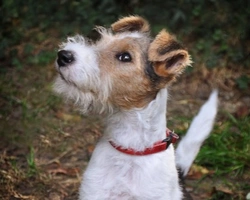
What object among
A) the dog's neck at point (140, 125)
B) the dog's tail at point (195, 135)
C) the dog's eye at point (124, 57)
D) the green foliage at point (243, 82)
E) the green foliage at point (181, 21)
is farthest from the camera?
the green foliage at point (181, 21)

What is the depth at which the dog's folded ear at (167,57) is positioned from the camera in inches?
157

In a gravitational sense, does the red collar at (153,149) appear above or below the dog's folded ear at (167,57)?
below

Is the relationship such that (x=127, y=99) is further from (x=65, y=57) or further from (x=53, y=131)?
(x=53, y=131)

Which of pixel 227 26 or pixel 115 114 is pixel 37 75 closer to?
pixel 227 26

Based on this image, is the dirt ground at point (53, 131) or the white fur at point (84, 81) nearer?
the white fur at point (84, 81)

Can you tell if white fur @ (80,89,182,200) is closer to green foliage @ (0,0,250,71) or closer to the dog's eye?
the dog's eye

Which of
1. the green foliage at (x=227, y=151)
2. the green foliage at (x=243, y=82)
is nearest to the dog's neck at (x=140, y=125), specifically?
the green foliage at (x=227, y=151)

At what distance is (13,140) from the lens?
6.26 metres

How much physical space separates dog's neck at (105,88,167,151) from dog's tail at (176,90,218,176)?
0.61 meters

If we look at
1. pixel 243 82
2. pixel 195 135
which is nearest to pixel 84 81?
pixel 195 135

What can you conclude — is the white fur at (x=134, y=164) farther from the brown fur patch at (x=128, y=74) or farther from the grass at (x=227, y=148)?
the grass at (x=227, y=148)

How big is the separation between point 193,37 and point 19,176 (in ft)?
10.4

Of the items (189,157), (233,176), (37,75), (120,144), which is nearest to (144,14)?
(37,75)

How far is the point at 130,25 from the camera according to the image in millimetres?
4457
